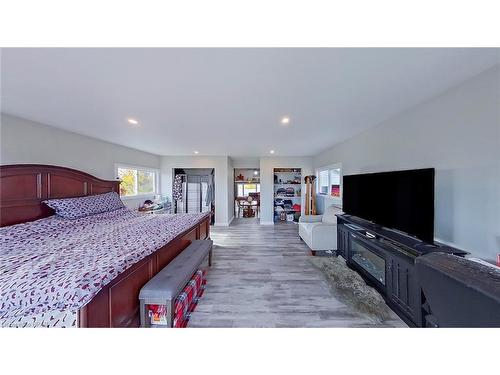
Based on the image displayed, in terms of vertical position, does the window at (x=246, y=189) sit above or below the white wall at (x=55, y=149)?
below

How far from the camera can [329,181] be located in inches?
193

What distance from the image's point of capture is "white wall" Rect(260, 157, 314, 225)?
5.99m

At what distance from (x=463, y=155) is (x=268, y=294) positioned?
2.47 meters

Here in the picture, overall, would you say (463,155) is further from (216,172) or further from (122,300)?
(216,172)

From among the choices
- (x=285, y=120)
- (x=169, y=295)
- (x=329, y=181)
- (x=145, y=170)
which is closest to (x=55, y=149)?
(x=145, y=170)

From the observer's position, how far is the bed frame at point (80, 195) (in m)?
1.25

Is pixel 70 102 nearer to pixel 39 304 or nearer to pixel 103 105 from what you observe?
pixel 103 105

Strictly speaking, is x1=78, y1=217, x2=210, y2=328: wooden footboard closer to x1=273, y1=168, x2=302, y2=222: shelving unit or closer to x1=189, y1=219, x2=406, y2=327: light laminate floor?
x1=189, y1=219, x2=406, y2=327: light laminate floor

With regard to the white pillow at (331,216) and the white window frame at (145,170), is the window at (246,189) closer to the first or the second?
the white window frame at (145,170)

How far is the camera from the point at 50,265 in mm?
1266

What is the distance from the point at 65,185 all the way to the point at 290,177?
6099 millimetres

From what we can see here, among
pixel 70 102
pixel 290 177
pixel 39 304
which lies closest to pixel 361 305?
pixel 39 304

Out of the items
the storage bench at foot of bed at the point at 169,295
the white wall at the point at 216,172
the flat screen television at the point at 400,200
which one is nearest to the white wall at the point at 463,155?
the flat screen television at the point at 400,200

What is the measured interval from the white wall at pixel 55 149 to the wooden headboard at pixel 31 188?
0.21 m
